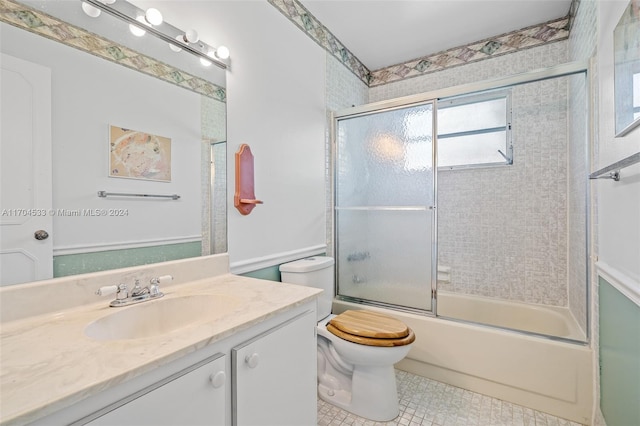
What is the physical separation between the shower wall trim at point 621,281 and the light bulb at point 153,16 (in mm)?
1927

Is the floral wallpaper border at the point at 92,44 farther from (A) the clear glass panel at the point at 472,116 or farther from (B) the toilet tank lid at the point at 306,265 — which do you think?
(A) the clear glass panel at the point at 472,116

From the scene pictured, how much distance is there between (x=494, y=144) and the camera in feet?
8.13

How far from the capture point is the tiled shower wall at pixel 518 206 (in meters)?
2.24

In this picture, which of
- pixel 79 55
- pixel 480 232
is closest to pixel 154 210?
pixel 79 55

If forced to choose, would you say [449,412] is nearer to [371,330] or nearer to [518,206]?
[371,330]

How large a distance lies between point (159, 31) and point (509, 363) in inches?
96.8

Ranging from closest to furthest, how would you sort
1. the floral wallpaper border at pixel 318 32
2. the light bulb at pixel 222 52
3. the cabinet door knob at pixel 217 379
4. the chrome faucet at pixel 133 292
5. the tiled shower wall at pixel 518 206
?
the cabinet door knob at pixel 217 379 → the chrome faucet at pixel 133 292 → the light bulb at pixel 222 52 → the floral wallpaper border at pixel 318 32 → the tiled shower wall at pixel 518 206

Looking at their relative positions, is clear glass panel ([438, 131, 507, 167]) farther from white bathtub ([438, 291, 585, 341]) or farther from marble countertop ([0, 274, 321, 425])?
marble countertop ([0, 274, 321, 425])

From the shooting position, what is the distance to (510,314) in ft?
7.73

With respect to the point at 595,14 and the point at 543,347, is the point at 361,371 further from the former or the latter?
the point at 595,14

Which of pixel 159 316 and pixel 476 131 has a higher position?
pixel 476 131

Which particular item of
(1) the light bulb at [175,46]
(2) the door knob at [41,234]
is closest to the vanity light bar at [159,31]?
(1) the light bulb at [175,46]

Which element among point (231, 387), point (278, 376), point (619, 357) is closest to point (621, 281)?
point (619, 357)

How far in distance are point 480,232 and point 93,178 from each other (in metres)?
2.65
